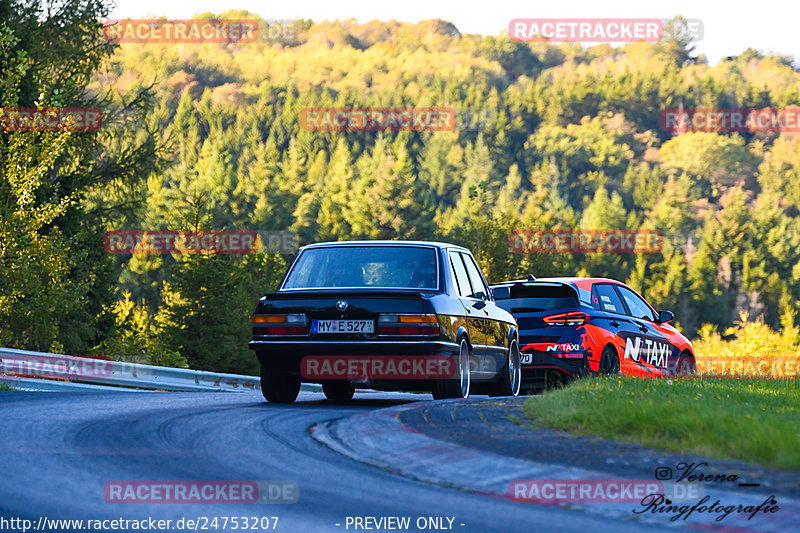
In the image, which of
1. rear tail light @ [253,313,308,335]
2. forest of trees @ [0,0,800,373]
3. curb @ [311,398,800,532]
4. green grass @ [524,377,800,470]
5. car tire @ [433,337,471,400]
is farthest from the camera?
forest of trees @ [0,0,800,373]

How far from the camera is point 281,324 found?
11.4 metres

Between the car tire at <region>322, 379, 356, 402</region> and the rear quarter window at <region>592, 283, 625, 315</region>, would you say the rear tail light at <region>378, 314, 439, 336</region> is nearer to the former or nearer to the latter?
the car tire at <region>322, 379, 356, 402</region>

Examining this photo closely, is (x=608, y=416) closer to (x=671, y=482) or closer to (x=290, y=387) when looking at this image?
(x=671, y=482)

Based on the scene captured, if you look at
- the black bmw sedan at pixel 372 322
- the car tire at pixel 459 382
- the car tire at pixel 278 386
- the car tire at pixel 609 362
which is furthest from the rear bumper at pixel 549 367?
the car tire at pixel 278 386

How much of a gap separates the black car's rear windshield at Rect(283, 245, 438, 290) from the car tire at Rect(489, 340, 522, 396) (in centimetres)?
239

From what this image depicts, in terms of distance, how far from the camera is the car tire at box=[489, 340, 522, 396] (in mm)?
13727

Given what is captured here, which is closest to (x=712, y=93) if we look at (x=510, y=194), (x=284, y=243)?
(x=510, y=194)

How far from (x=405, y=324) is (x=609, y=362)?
5.31 m

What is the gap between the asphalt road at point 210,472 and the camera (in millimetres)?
5520

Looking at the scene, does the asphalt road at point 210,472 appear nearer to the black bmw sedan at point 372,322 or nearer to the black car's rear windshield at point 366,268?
the black bmw sedan at point 372,322

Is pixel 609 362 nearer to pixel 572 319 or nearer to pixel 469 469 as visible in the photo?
pixel 572 319

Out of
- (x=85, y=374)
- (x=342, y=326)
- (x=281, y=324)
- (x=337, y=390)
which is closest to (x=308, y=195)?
(x=85, y=374)

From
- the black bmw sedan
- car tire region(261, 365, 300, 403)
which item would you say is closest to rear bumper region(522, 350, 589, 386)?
the black bmw sedan

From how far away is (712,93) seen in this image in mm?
197125
